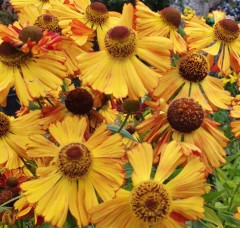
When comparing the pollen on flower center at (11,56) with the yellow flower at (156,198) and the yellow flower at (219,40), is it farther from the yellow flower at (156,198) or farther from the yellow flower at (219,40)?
the yellow flower at (219,40)

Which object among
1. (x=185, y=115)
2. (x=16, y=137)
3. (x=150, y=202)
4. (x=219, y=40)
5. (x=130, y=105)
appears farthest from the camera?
(x=219, y=40)

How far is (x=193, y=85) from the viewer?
108cm

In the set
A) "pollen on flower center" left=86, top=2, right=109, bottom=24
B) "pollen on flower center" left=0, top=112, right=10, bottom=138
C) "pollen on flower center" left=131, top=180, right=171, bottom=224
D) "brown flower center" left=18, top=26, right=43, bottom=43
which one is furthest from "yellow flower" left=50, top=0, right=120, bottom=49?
"pollen on flower center" left=131, top=180, right=171, bottom=224

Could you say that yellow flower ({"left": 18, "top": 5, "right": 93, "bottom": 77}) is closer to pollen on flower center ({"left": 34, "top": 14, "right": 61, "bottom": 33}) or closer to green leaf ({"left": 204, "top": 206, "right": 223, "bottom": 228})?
pollen on flower center ({"left": 34, "top": 14, "right": 61, "bottom": 33})

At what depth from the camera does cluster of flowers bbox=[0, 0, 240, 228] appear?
2.74 ft

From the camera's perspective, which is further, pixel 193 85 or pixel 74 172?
pixel 193 85

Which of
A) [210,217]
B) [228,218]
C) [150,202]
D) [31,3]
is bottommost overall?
[228,218]

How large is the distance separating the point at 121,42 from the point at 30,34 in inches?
6.3

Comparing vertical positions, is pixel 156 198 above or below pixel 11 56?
below

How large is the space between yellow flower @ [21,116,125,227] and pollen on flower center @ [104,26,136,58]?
0.15 m

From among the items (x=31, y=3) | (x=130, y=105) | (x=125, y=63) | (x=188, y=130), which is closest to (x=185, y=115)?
(x=188, y=130)

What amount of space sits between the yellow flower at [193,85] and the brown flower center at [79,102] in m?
0.13

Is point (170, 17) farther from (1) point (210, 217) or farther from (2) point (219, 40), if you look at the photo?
(1) point (210, 217)

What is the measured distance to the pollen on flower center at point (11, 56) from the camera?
95cm
